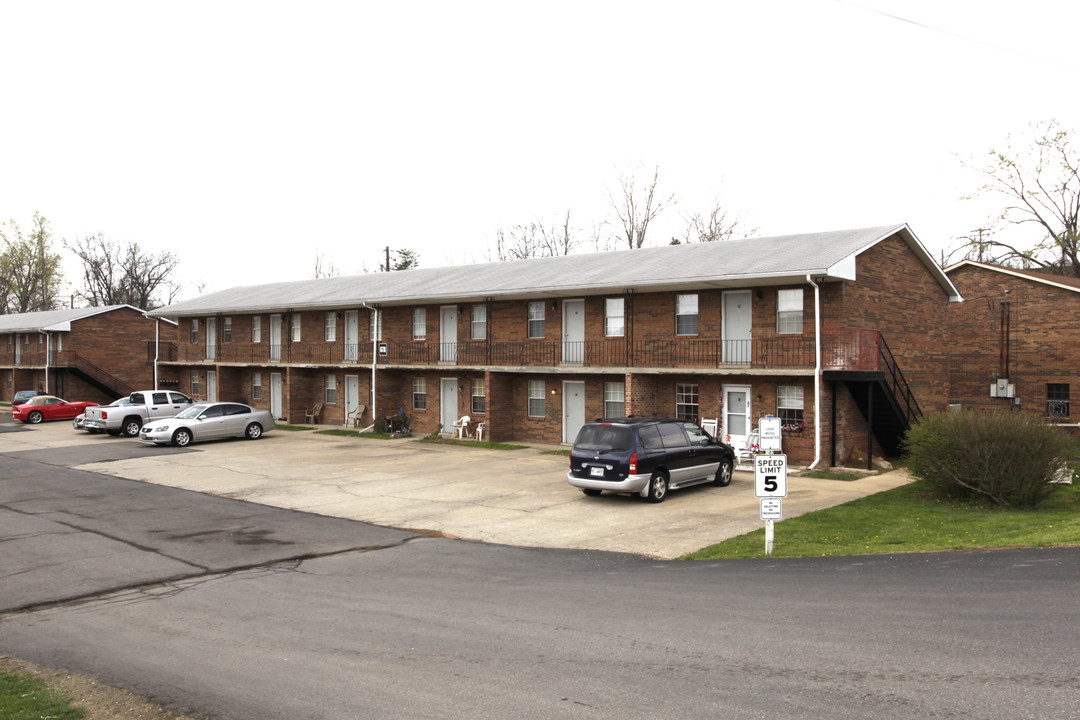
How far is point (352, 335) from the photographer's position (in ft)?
113

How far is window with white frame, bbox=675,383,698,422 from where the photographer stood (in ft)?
77.8

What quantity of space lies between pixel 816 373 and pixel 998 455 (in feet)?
19.5

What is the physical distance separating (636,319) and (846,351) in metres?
6.40

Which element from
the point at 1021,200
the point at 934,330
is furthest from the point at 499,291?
the point at 1021,200

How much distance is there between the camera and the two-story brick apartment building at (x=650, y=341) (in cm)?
2123

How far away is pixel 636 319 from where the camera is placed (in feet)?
81.8

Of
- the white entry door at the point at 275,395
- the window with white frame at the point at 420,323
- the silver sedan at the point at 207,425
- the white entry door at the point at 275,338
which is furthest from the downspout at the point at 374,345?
the white entry door at the point at 275,395

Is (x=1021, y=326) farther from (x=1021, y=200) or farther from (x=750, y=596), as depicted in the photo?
(x=750, y=596)

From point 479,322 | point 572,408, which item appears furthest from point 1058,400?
point 479,322

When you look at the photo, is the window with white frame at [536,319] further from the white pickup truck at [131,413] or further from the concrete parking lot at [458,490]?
the white pickup truck at [131,413]

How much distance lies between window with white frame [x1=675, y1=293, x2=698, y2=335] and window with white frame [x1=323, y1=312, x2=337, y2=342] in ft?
55.5

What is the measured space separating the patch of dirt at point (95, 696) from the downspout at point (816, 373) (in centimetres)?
1719

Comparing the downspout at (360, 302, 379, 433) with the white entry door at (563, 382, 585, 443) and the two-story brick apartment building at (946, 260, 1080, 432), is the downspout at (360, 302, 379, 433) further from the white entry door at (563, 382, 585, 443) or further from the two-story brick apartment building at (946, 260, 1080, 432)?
the two-story brick apartment building at (946, 260, 1080, 432)

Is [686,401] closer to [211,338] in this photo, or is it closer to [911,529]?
[911,529]
